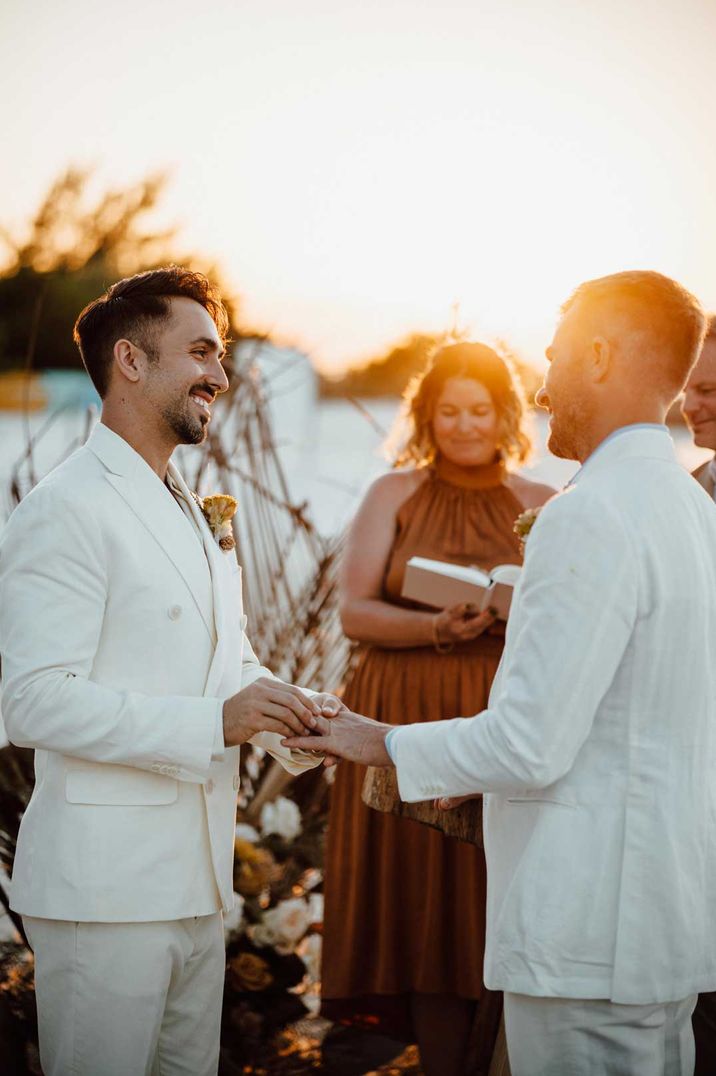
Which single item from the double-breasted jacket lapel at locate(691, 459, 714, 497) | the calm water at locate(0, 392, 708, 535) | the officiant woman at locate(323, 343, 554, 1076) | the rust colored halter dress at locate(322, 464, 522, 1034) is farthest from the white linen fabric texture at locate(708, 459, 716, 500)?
the calm water at locate(0, 392, 708, 535)

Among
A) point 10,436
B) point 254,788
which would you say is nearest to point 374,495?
point 254,788

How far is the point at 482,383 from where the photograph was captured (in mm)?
4016

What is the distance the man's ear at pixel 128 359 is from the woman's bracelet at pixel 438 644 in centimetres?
149

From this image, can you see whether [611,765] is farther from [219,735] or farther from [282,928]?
[282,928]

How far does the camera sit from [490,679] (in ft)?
12.5

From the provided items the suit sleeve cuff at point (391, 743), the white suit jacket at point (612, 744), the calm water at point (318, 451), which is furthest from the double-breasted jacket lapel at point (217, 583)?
the calm water at point (318, 451)

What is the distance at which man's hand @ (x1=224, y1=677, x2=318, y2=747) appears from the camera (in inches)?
92.7

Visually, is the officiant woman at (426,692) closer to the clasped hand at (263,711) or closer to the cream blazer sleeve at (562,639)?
the clasped hand at (263,711)

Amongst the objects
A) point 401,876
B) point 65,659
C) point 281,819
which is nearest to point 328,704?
point 65,659

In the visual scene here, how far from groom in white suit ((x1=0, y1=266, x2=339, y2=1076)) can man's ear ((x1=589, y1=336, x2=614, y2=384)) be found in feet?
2.88

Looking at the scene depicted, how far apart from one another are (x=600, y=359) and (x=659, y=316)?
13 centimetres

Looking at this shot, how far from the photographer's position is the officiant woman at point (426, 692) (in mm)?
3734

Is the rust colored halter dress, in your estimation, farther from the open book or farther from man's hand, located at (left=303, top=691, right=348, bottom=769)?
man's hand, located at (left=303, top=691, right=348, bottom=769)

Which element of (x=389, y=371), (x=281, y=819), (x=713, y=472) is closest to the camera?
(x=713, y=472)
